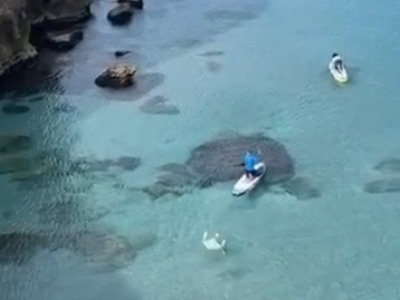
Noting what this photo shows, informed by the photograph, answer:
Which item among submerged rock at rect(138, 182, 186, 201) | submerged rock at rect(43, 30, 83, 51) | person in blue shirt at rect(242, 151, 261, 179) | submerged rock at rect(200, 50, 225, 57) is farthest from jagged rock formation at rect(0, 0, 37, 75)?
person in blue shirt at rect(242, 151, 261, 179)

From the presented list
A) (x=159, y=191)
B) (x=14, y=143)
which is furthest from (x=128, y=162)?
(x=14, y=143)

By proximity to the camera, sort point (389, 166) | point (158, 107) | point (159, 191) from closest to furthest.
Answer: point (159, 191), point (389, 166), point (158, 107)

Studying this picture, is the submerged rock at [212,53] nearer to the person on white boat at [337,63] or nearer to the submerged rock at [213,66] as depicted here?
the submerged rock at [213,66]

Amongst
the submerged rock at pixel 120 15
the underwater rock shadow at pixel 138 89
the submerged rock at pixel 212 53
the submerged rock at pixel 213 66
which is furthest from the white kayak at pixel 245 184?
the submerged rock at pixel 120 15

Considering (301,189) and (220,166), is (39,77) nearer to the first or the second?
(220,166)

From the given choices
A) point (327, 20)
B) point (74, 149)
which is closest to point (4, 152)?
point (74, 149)

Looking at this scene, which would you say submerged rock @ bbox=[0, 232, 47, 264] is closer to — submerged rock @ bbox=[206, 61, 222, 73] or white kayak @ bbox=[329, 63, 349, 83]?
submerged rock @ bbox=[206, 61, 222, 73]
